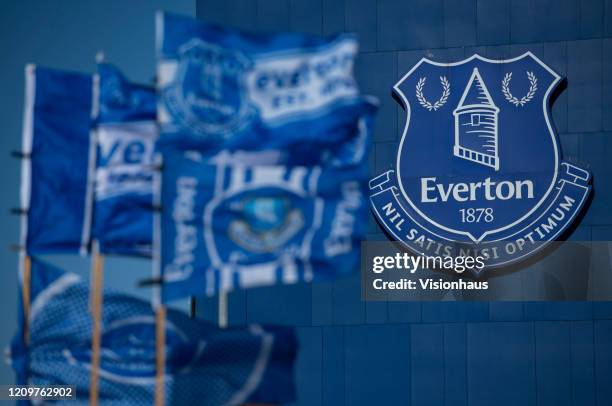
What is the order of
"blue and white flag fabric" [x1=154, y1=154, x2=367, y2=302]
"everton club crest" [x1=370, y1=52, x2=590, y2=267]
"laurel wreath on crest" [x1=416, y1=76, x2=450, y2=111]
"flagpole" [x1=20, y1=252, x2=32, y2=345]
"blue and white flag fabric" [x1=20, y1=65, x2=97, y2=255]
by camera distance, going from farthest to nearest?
"laurel wreath on crest" [x1=416, y1=76, x2=450, y2=111]
"everton club crest" [x1=370, y1=52, x2=590, y2=267]
"blue and white flag fabric" [x1=20, y1=65, x2=97, y2=255]
"flagpole" [x1=20, y1=252, x2=32, y2=345]
"blue and white flag fabric" [x1=154, y1=154, x2=367, y2=302]

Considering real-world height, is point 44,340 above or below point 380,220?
below

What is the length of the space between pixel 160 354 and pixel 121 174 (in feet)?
7.45

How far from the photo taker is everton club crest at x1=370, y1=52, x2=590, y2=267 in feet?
74.2

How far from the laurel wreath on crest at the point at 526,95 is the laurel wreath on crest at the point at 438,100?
3.40ft

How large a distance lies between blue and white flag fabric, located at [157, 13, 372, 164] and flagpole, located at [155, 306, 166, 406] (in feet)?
6.50

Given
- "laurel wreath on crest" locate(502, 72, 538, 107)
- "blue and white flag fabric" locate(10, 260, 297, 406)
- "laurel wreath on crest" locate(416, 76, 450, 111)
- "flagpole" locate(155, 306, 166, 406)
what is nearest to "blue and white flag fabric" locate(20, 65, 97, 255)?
"blue and white flag fabric" locate(10, 260, 297, 406)

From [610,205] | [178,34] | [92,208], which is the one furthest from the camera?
[610,205]

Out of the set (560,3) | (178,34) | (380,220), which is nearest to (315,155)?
(178,34)

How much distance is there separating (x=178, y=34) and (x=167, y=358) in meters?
3.72

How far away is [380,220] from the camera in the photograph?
23.2 m

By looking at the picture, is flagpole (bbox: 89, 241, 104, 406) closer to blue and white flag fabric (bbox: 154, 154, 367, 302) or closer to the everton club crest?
blue and white flag fabric (bbox: 154, 154, 367, 302)

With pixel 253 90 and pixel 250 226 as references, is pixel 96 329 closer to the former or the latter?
pixel 250 226

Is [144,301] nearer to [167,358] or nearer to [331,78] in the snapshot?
[167,358]

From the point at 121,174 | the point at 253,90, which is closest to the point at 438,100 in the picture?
the point at 253,90
